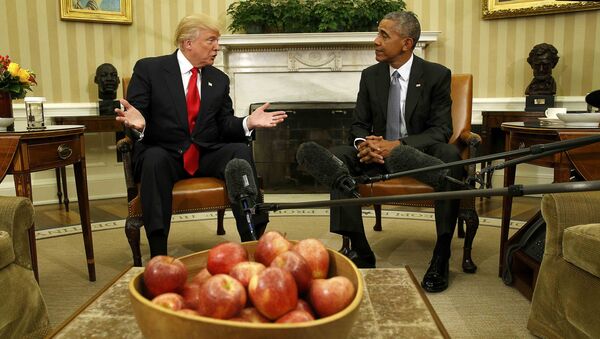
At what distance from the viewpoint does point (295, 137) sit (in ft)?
16.7

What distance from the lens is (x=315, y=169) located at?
153cm

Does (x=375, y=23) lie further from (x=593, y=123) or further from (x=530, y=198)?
(x=593, y=123)

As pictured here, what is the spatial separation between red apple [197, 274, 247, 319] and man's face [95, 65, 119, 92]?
4258 millimetres

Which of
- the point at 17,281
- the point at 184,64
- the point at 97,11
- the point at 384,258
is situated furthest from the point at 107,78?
the point at 17,281

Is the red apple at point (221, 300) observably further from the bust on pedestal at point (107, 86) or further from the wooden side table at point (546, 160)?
the bust on pedestal at point (107, 86)

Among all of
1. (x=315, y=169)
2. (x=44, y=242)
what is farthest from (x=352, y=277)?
(x=44, y=242)

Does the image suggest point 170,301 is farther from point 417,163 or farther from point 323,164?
point 417,163

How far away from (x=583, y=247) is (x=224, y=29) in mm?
4421

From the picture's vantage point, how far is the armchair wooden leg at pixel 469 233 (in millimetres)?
2787

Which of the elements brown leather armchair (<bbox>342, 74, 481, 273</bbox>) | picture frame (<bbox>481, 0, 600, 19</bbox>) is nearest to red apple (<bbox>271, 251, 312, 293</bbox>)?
brown leather armchair (<bbox>342, 74, 481, 273</bbox>)

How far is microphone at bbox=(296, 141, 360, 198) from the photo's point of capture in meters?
1.43

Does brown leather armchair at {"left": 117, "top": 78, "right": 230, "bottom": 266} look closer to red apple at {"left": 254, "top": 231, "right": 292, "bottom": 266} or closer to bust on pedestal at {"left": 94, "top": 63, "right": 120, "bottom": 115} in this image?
red apple at {"left": 254, "top": 231, "right": 292, "bottom": 266}

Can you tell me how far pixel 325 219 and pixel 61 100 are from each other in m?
2.84

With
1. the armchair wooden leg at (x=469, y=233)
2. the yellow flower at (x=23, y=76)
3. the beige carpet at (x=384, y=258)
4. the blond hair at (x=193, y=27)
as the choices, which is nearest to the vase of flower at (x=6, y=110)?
the yellow flower at (x=23, y=76)
